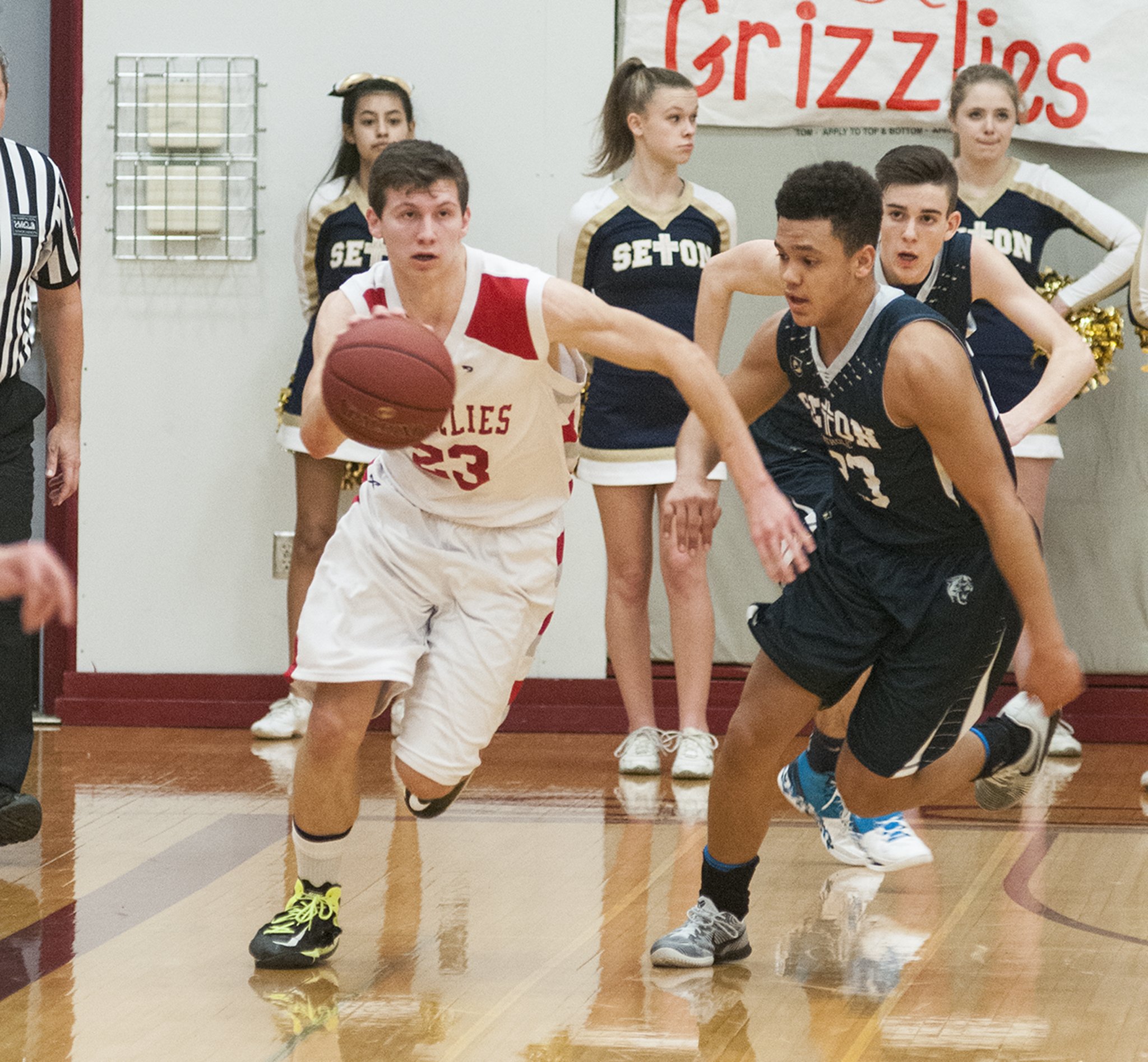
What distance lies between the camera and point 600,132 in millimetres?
6082

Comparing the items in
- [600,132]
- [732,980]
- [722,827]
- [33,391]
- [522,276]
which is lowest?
[732,980]

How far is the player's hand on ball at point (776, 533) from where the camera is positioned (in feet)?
9.79

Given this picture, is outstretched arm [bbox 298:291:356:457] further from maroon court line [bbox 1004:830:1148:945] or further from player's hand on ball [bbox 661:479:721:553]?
maroon court line [bbox 1004:830:1148:945]

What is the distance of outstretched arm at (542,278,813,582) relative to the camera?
300cm

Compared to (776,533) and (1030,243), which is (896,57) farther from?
(776,533)

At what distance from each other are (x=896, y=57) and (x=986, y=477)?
3.41 meters

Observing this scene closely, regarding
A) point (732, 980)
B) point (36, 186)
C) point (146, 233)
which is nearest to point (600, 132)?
point (146, 233)

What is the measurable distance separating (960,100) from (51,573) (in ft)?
13.6

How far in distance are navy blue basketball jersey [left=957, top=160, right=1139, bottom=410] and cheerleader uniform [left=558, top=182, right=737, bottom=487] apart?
2.96ft

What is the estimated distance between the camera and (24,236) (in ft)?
14.0

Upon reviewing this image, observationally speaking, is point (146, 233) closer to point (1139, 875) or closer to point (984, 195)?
point (984, 195)

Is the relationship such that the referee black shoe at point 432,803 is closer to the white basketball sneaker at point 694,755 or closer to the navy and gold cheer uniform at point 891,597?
the navy and gold cheer uniform at point 891,597

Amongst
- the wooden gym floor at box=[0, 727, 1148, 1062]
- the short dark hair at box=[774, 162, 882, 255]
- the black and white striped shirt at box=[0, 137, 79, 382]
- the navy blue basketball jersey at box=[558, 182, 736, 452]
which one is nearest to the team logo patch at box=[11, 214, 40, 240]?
the black and white striped shirt at box=[0, 137, 79, 382]

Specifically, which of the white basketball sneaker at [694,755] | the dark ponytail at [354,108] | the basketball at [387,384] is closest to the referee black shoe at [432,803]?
the basketball at [387,384]
